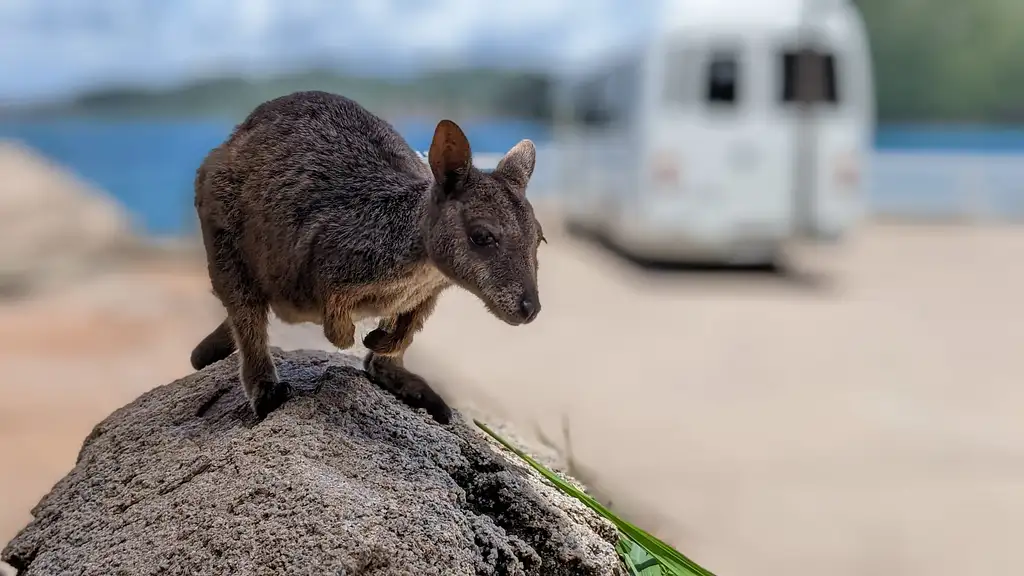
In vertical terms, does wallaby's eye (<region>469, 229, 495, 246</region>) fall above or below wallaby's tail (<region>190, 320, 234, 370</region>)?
above

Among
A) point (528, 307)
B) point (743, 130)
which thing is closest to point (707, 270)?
point (743, 130)

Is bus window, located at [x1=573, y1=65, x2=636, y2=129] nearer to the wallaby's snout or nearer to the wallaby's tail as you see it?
the wallaby's tail

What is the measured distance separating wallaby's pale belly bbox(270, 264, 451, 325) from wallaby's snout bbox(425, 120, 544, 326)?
0.12 meters

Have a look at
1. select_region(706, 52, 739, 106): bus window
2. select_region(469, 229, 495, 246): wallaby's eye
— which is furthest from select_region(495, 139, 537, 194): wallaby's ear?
select_region(706, 52, 739, 106): bus window

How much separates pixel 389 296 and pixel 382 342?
0.50ft

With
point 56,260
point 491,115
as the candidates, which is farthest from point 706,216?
point 56,260

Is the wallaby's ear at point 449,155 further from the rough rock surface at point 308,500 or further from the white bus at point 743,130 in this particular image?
the white bus at point 743,130

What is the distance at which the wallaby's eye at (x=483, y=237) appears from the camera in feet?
6.16

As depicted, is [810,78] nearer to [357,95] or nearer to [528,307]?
[357,95]

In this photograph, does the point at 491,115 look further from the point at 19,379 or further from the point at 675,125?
the point at 675,125

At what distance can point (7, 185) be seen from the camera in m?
8.41

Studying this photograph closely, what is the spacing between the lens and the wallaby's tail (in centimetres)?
268

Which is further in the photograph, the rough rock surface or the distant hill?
the distant hill

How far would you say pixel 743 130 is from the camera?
29.9 feet
